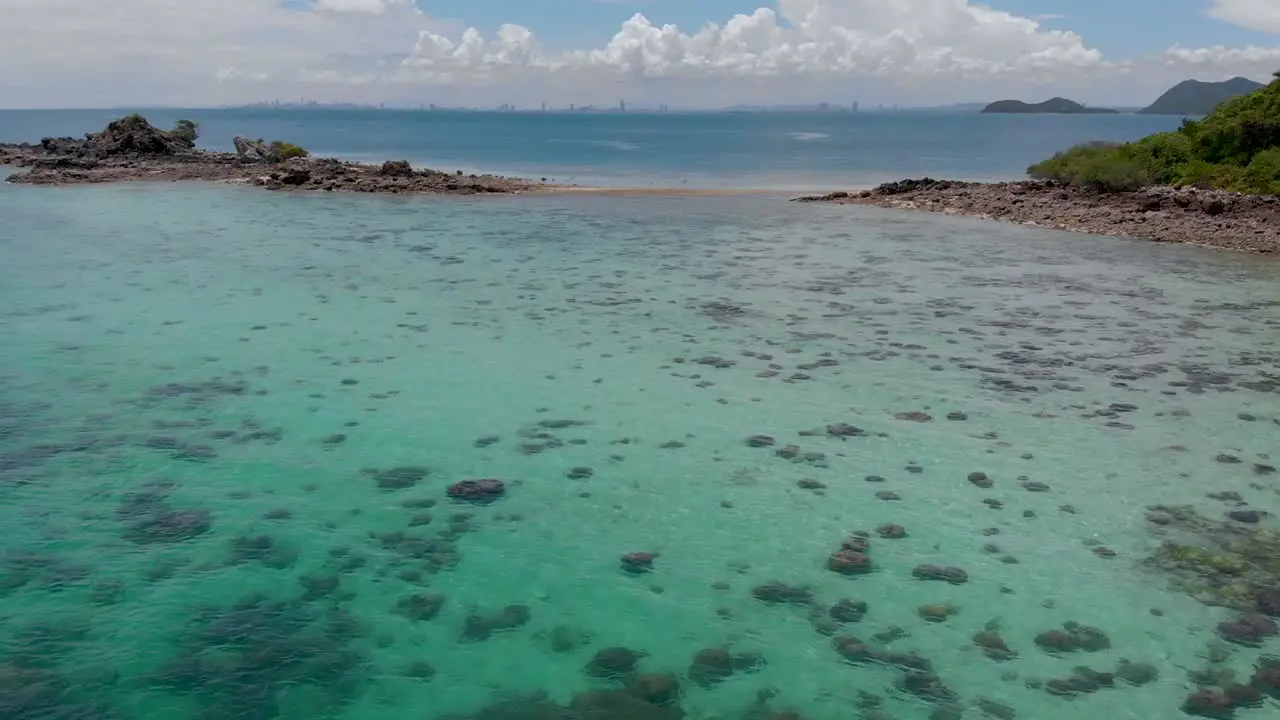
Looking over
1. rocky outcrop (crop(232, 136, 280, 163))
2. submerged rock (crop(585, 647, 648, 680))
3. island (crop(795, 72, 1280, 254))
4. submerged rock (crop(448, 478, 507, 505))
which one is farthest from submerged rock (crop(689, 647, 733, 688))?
rocky outcrop (crop(232, 136, 280, 163))

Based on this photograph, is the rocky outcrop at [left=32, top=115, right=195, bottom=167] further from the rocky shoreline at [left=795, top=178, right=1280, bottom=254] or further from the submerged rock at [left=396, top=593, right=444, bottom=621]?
the submerged rock at [left=396, top=593, right=444, bottom=621]

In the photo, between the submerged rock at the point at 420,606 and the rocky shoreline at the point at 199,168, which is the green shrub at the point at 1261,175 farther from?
the submerged rock at the point at 420,606

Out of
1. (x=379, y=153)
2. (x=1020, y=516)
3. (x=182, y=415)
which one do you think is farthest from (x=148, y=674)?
(x=379, y=153)

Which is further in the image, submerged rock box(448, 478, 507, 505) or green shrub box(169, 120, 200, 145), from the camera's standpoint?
green shrub box(169, 120, 200, 145)

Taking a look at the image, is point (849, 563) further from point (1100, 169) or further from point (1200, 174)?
point (1200, 174)

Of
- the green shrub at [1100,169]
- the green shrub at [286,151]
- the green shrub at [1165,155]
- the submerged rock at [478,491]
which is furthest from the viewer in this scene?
the green shrub at [286,151]

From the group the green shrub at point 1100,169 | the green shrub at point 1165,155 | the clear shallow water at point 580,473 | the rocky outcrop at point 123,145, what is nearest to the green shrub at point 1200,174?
the green shrub at point 1165,155
